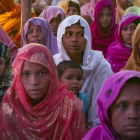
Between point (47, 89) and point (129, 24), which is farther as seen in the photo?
point (129, 24)

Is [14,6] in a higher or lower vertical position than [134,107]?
higher

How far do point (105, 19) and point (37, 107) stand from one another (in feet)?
14.4

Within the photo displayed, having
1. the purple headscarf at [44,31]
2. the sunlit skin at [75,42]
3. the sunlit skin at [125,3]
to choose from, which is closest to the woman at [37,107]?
the sunlit skin at [75,42]

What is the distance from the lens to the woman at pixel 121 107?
3121 mm

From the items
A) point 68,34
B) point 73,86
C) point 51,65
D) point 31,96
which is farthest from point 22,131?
point 68,34

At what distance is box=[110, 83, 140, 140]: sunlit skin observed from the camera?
10.2 ft

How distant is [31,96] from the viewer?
151 inches

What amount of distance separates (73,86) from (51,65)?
A: 723 millimetres

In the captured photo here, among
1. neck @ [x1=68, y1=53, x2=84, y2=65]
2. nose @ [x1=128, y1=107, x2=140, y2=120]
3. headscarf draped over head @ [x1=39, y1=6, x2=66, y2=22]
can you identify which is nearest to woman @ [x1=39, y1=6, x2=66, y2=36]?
headscarf draped over head @ [x1=39, y1=6, x2=66, y2=22]

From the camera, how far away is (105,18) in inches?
313

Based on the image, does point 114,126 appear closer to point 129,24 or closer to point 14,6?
point 129,24

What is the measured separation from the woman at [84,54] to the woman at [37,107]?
1.38 metres

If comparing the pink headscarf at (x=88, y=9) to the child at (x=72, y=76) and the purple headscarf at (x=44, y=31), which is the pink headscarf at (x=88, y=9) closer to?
the purple headscarf at (x=44, y=31)

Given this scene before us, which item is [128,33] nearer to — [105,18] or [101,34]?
[101,34]
